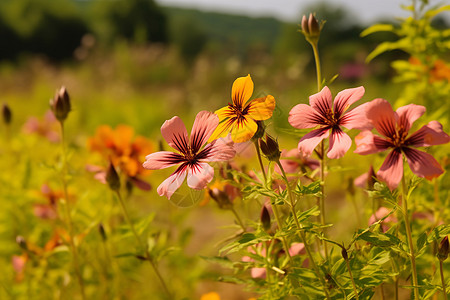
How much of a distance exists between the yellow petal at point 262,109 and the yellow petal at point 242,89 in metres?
0.02

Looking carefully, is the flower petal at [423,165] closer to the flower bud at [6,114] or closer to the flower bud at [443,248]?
the flower bud at [443,248]

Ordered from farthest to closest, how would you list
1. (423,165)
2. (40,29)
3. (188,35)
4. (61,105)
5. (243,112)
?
(40,29) < (188,35) < (61,105) < (243,112) < (423,165)

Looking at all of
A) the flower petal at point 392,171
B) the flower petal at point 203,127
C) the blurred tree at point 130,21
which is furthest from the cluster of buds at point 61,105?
the blurred tree at point 130,21

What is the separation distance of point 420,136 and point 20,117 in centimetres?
518

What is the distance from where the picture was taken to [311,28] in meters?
0.67

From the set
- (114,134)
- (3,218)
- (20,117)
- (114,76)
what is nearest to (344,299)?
(114,134)

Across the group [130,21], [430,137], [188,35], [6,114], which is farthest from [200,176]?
[188,35]

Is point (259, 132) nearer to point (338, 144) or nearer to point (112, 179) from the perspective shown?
point (338, 144)

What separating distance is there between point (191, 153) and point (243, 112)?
9 centimetres

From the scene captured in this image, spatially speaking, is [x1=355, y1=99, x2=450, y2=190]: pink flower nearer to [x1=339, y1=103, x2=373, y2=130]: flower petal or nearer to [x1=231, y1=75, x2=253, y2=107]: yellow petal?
[x1=339, y1=103, x2=373, y2=130]: flower petal

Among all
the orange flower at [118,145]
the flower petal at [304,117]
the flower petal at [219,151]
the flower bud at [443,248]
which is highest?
the orange flower at [118,145]

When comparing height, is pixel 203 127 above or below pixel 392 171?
above

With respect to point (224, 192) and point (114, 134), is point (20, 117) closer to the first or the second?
point (114, 134)

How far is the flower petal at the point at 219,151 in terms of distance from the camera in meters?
0.52
